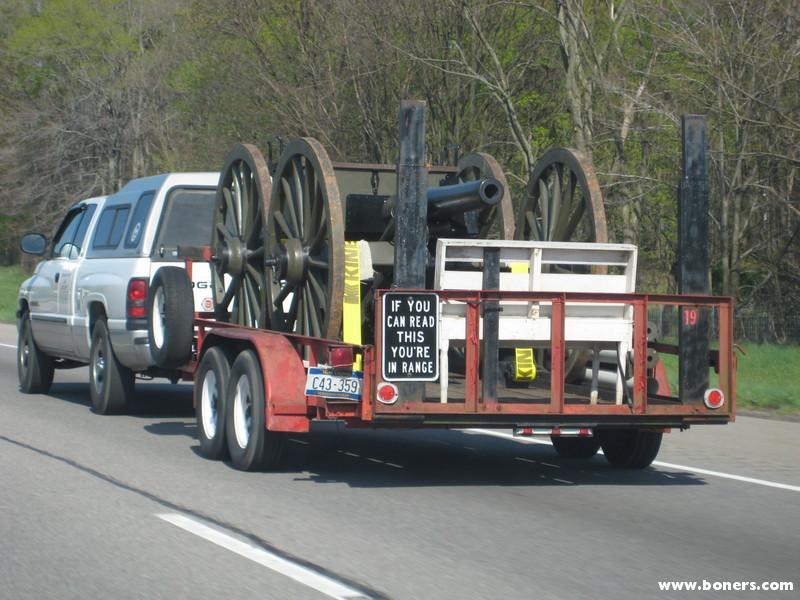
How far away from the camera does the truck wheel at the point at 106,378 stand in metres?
14.2

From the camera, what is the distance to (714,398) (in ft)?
31.9

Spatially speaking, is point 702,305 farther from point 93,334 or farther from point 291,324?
point 93,334

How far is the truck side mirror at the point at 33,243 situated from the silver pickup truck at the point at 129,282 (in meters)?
0.02

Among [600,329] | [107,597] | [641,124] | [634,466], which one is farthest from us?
[641,124]

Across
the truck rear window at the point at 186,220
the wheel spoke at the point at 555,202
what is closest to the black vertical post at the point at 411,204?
the wheel spoke at the point at 555,202

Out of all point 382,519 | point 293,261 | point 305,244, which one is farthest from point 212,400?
point 382,519

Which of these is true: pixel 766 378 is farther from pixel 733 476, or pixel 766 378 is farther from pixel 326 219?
pixel 326 219

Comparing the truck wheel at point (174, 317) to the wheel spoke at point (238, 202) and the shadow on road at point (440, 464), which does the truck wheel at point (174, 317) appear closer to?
the wheel spoke at point (238, 202)

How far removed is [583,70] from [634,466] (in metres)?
21.0

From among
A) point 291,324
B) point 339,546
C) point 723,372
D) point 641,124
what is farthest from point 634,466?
point 641,124

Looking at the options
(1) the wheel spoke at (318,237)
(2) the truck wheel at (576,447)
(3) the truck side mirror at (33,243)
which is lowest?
(2) the truck wheel at (576,447)

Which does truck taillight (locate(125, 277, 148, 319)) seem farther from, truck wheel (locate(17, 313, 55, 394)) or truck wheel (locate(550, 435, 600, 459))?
truck wheel (locate(550, 435, 600, 459))

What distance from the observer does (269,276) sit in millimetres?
11625

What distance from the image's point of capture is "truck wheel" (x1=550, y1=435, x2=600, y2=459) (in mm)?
11824
